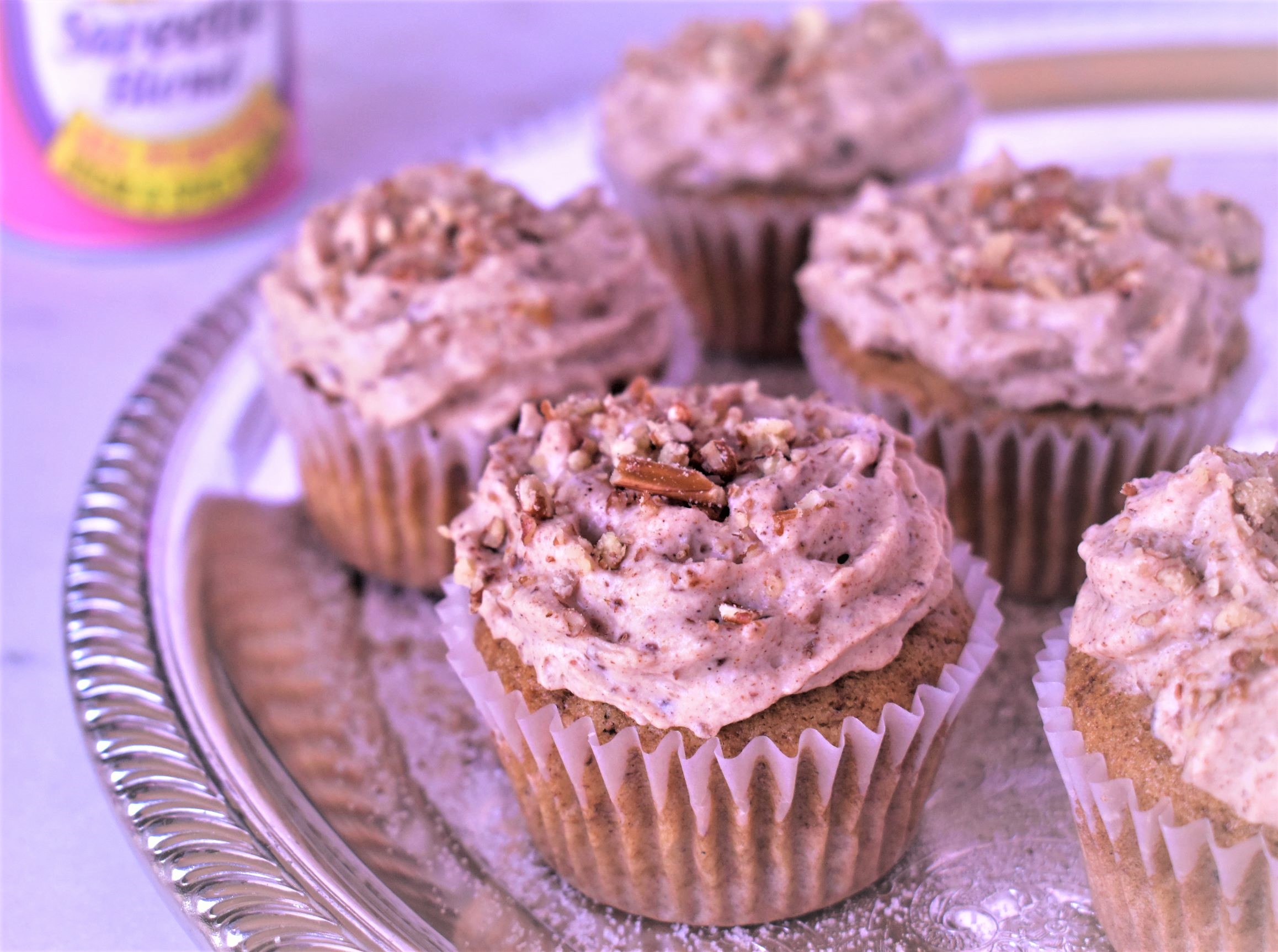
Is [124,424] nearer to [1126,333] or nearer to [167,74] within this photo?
[167,74]

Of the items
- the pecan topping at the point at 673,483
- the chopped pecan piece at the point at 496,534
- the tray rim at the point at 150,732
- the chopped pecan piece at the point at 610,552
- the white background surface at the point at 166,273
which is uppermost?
the pecan topping at the point at 673,483

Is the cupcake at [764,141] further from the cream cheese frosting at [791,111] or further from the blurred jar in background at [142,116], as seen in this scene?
the blurred jar in background at [142,116]

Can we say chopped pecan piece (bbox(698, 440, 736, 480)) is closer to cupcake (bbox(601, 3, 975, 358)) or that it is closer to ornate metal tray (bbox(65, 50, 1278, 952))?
ornate metal tray (bbox(65, 50, 1278, 952))

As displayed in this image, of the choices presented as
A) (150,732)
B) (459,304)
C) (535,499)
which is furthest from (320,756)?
(459,304)

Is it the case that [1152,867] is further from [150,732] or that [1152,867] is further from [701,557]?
[150,732]

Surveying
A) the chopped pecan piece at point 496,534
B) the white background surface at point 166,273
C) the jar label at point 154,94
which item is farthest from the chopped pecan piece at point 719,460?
the jar label at point 154,94

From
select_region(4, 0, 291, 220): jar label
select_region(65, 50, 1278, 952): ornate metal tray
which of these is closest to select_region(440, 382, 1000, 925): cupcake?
select_region(65, 50, 1278, 952): ornate metal tray
